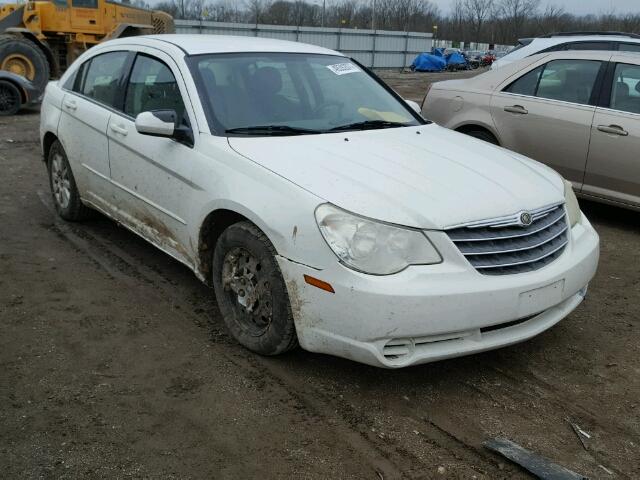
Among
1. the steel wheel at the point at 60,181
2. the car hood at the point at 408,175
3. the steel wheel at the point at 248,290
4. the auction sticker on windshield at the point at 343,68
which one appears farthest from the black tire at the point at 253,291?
the steel wheel at the point at 60,181

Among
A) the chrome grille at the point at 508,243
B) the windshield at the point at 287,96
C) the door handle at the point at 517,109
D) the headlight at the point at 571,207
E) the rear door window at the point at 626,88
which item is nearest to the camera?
the chrome grille at the point at 508,243

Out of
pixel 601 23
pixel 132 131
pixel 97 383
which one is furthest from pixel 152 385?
pixel 601 23

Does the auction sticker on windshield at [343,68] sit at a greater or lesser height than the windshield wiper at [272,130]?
greater

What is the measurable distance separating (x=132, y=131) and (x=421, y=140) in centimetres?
188

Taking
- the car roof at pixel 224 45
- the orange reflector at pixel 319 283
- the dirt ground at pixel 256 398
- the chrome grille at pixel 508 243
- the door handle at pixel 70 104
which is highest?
the car roof at pixel 224 45

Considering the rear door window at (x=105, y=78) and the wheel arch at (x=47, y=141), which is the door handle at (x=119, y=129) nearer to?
the rear door window at (x=105, y=78)

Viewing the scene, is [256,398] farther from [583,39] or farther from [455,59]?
[455,59]

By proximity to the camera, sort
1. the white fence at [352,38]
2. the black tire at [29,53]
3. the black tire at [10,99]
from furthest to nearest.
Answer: the white fence at [352,38] < the black tire at [29,53] < the black tire at [10,99]

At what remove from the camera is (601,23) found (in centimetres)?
7156

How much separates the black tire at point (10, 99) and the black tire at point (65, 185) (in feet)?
25.6

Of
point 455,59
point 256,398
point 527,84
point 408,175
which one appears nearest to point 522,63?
point 527,84

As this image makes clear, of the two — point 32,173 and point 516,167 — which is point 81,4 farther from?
point 516,167

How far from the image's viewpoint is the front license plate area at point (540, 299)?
3201 mm

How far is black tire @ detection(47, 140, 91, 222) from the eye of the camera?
5.57 m
